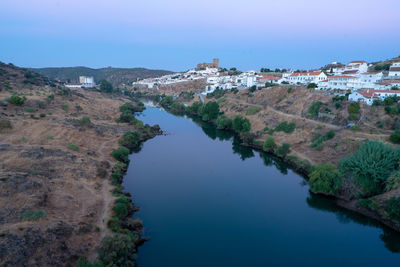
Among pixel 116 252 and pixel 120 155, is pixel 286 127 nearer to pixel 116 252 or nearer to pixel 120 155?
pixel 120 155

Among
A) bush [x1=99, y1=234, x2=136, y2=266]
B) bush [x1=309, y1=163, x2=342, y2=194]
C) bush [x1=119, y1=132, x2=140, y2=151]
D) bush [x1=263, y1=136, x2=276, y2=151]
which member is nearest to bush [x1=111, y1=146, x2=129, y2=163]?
bush [x1=119, y1=132, x2=140, y2=151]

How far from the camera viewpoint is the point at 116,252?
16406 mm

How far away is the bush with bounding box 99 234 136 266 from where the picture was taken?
16000mm

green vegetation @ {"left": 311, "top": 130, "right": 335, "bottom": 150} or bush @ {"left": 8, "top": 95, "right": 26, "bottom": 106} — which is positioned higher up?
bush @ {"left": 8, "top": 95, "right": 26, "bottom": 106}

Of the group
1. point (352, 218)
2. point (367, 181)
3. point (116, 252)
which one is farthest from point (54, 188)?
point (367, 181)

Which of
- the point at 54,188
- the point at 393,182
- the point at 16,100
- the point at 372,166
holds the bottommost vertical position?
the point at 54,188

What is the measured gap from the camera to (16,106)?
4544cm

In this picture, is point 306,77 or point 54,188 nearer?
point 54,188

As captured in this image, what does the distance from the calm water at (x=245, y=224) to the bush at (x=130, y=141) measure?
545cm

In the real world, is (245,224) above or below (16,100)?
below

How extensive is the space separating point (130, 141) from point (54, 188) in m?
20.9

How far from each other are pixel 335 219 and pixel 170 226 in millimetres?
16901

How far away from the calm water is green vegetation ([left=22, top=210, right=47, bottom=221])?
8.05 m

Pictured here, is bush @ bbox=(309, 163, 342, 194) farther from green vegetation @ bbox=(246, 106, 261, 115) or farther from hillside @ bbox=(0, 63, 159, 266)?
green vegetation @ bbox=(246, 106, 261, 115)
